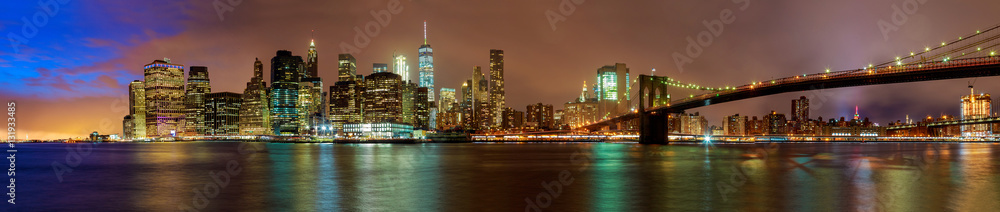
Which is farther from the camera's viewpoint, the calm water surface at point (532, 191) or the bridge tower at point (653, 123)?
the bridge tower at point (653, 123)

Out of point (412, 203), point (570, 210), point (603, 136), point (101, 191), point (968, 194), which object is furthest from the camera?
point (603, 136)

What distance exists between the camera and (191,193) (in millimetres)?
23984

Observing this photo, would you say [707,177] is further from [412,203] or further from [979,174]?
[412,203]

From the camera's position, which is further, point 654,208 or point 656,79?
point 656,79

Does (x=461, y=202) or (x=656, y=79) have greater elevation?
(x=656, y=79)

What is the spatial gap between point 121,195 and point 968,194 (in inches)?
1163

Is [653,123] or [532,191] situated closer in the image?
[532,191]

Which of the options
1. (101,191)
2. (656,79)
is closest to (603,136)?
(656,79)

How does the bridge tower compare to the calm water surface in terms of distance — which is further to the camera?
the bridge tower

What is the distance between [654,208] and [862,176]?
626 inches

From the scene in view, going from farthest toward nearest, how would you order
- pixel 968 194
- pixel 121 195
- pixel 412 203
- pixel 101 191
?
pixel 101 191 < pixel 121 195 < pixel 968 194 < pixel 412 203

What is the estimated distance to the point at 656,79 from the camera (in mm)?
87875

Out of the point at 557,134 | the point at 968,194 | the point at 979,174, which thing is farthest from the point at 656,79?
the point at 557,134

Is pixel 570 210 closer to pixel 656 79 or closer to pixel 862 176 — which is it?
pixel 862 176
